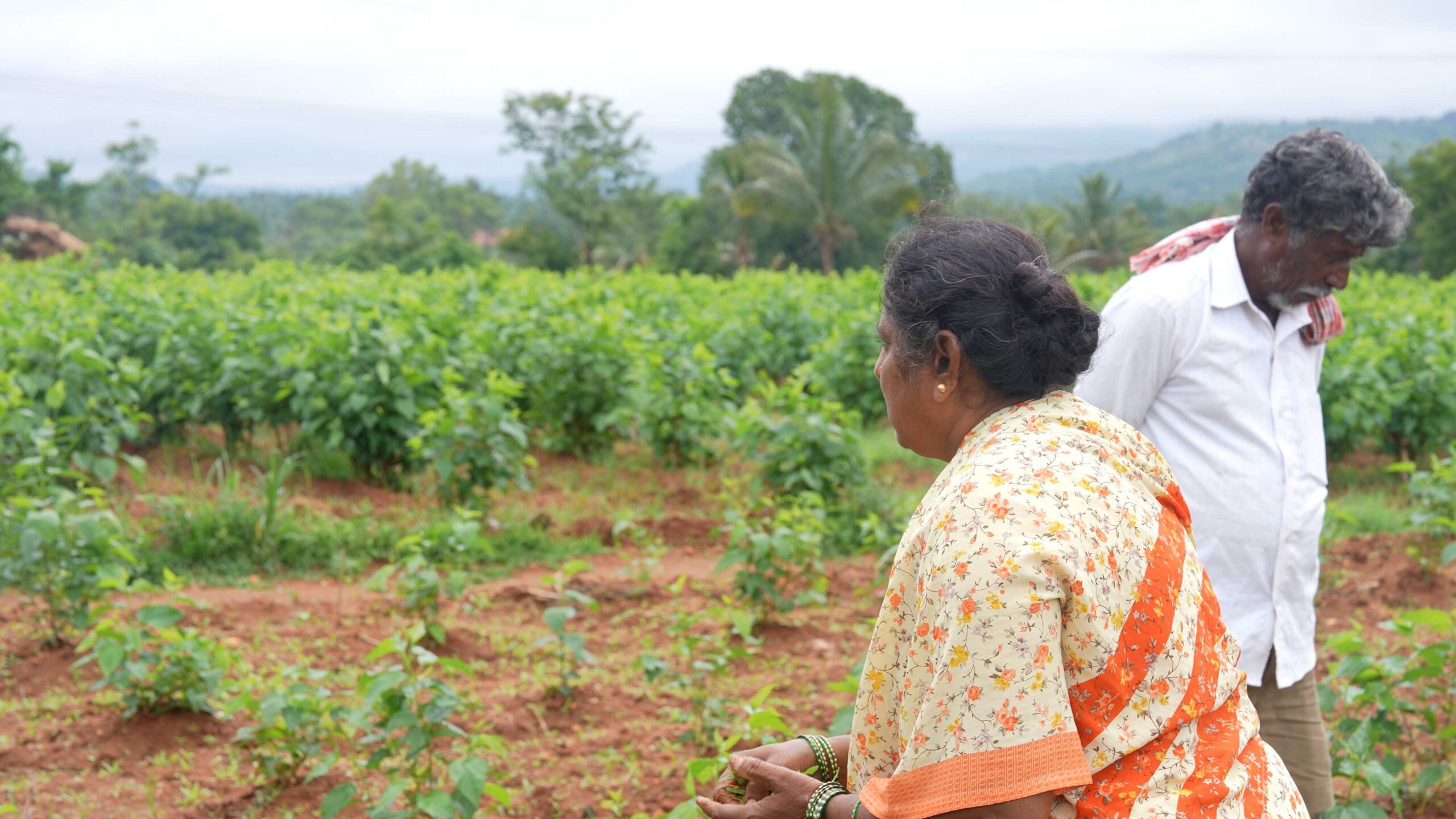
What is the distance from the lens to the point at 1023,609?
141cm

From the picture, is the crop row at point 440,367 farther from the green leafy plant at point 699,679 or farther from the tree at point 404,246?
the tree at point 404,246

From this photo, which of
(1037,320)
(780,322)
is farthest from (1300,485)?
(780,322)

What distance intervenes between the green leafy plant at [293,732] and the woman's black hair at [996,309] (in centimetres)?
233

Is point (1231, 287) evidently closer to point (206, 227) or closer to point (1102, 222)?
point (206, 227)

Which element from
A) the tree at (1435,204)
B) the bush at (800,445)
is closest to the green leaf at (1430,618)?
the bush at (800,445)

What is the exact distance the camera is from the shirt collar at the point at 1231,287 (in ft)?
8.70

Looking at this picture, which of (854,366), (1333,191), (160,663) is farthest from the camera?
A: (854,366)

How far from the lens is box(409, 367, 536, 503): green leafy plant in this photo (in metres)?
6.65

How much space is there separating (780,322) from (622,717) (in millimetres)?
8197

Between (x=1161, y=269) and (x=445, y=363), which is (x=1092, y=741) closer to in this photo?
(x=1161, y=269)

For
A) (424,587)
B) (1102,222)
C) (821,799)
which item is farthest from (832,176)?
(821,799)

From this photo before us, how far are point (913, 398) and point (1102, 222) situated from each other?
49086 mm

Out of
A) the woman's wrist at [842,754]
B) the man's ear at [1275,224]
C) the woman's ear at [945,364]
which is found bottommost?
the woman's wrist at [842,754]

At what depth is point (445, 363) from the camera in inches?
305
